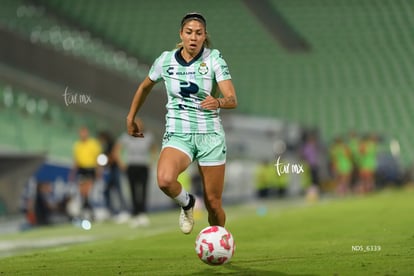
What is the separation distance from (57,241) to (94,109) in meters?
11.4

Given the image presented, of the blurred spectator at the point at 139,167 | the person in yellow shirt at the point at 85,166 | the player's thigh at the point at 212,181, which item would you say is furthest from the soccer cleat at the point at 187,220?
the person in yellow shirt at the point at 85,166

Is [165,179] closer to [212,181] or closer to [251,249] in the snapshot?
[212,181]

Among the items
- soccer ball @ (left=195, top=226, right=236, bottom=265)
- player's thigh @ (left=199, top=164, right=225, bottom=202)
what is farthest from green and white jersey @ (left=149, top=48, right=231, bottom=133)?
soccer ball @ (left=195, top=226, right=236, bottom=265)

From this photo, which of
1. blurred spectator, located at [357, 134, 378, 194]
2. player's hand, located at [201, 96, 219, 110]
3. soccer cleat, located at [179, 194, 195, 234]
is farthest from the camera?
blurred spectator, located at [357, 134, 378, 194]

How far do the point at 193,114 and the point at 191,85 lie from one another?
0.26 metres

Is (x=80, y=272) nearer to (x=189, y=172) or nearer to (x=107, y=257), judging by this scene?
(x=107, y=257)

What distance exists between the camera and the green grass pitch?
792cm

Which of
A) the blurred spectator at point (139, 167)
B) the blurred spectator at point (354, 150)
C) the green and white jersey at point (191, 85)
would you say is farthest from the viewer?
the blurred spectator at point (354, 150)

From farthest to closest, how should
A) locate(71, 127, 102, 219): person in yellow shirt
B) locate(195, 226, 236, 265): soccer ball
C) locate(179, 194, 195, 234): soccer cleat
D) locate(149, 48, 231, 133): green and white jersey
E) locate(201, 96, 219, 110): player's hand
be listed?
locate(71, 127, 102, 219): person in yellow shirt
locate(179, 194, 195, 234): soccer cleat
locate(149, 48, 231, 133): green and white jersey
locate(195, 226, 236, 265): soccer ball
locate(201, 96, 219, 110): player's hand

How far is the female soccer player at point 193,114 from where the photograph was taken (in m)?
7.96

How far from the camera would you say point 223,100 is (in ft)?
25.3

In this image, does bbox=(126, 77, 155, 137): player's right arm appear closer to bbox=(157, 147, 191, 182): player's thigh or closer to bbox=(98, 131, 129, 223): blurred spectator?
bbox=(157, 147, 191, 182): player's thigh

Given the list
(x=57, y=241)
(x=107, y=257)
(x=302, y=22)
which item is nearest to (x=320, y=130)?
(x=302, y=22)

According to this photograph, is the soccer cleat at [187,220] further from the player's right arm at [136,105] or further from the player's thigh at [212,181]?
the player's right arm at [136,105]
